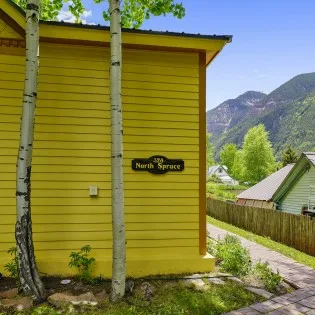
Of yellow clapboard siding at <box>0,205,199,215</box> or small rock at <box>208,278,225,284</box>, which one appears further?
yellow clapboard siding at <box>0,205,199,215</box>

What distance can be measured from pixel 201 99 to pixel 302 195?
61.8 feet

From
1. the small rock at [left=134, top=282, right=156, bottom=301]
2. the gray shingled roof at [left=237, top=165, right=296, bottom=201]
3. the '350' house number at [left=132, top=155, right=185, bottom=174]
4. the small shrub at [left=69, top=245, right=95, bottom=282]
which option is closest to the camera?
the small rock at [left=134, top=282, right=156, bottom=301]

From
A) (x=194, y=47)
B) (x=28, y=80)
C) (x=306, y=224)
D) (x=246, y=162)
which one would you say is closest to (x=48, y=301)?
(x=28, y=80)

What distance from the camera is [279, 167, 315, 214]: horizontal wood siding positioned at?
22.8 m

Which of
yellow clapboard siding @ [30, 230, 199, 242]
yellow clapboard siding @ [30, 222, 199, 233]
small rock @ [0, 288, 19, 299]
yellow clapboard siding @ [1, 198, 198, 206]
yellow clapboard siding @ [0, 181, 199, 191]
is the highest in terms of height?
yellow clapboard siding @ [0, 181, 199, 191]

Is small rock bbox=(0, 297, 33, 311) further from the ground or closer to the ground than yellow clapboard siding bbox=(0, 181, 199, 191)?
closer to the ground

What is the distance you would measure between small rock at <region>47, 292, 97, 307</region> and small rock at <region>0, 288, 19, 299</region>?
587 mm

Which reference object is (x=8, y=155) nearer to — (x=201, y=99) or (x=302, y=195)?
(x=201, y=99)

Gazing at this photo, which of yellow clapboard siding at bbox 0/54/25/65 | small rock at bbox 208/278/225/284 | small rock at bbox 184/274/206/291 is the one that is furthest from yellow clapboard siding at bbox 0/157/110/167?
small rock at bbox 208/278/225/284

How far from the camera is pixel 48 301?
5.28 meters

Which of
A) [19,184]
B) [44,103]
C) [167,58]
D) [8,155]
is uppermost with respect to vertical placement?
[167,58]

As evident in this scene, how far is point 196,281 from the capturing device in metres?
6.61

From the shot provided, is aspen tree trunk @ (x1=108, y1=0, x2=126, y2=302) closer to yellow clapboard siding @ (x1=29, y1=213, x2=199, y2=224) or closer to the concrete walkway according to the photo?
yellow clapboard siding @ (x1=29, y1=213, x2=199, y2=224)

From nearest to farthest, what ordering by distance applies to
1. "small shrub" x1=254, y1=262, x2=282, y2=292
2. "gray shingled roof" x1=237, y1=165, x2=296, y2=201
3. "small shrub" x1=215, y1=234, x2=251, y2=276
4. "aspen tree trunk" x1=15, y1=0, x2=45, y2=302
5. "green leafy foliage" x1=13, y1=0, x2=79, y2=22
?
1. "aspen tree trunk" x1=15, y1=0, x2=45, y2=302
2. "small shrub" x1=254, y1=262, x2=282, y2=292
3. "small shrub" x1=215, y1=234, x2=251, y2=276
4. "green leafy foliage" x1=13, y1=0, x2=79, y2=22
5. "gray shingled roof" x1=237, y1=165, x2=296, y2=201
